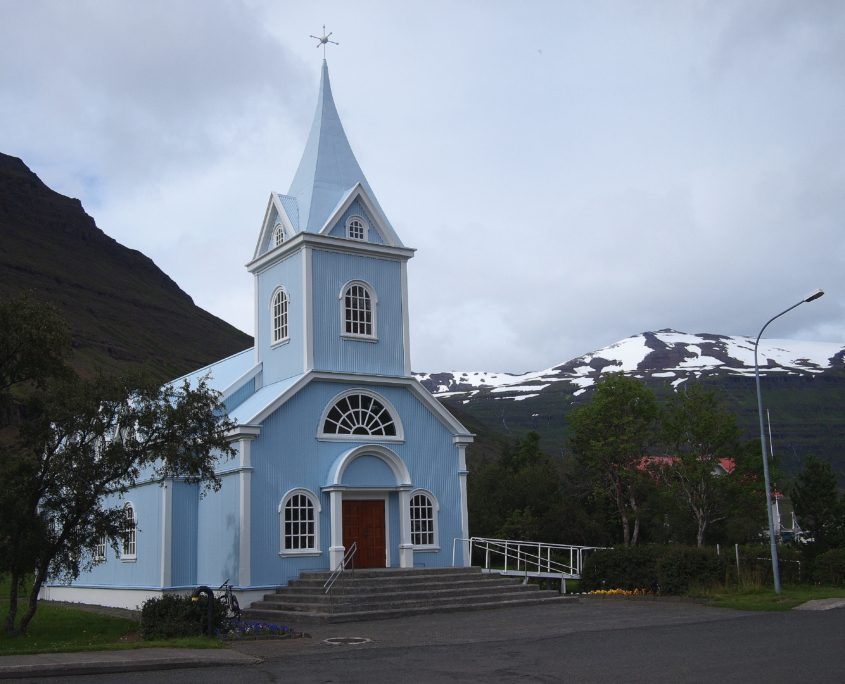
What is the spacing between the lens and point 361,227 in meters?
30.3

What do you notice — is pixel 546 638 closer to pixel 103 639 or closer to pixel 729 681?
pixel 729 681

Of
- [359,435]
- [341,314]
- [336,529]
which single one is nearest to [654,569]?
[336,529]

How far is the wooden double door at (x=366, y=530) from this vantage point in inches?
1092

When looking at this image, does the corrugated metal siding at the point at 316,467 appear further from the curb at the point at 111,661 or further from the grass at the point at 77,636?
the curb at the point at 111,661

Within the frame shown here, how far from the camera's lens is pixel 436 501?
96.1 ft

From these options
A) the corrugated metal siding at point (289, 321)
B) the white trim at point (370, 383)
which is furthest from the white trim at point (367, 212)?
the white trim at point (370, 383)

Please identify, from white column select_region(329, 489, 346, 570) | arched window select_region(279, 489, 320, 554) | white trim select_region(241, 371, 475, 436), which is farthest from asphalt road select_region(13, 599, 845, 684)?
white trim select_region(241, 371, 475, 436)

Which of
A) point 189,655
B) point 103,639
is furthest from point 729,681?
point 103,639

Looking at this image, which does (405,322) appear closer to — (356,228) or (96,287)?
(356,228)

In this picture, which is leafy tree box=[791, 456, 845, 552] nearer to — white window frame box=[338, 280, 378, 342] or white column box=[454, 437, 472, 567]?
white column box=[454, 437, 472, 567]

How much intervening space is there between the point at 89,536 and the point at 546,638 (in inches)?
391

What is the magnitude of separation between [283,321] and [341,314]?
210 cm

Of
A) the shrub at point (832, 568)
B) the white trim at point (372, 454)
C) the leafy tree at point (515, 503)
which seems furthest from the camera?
the leafy tree at point (515, 503)

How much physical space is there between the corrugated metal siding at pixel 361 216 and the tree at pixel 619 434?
19.6 m
